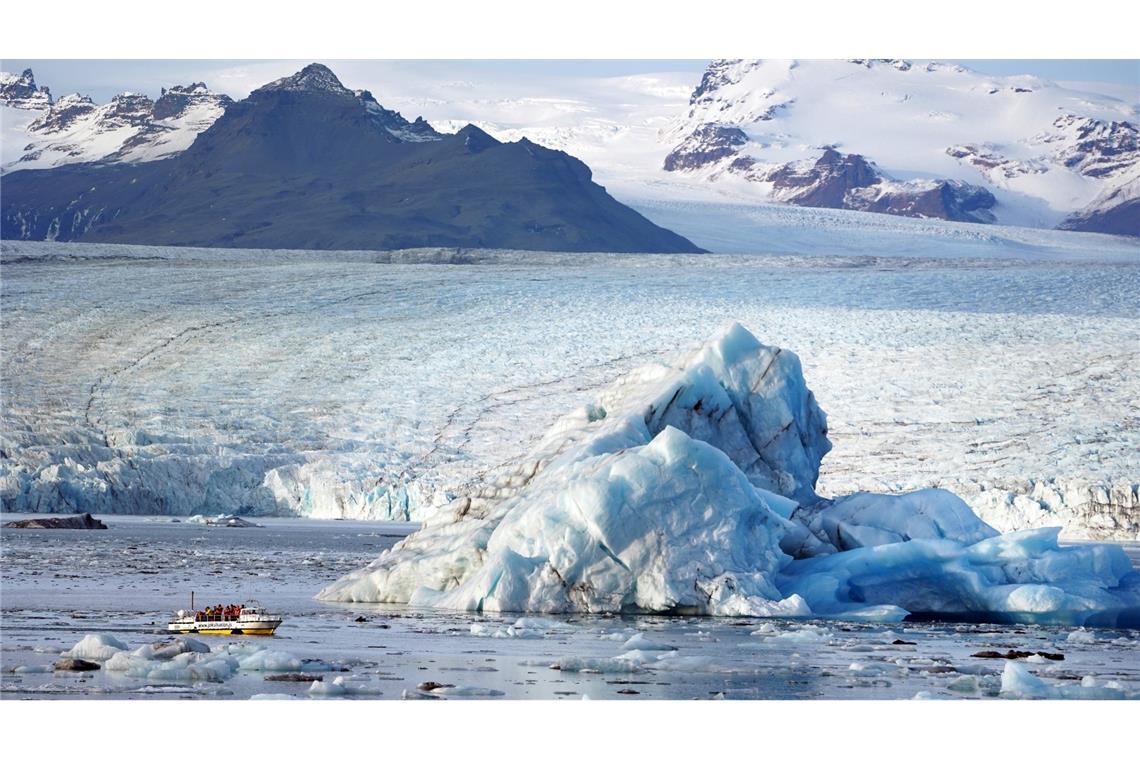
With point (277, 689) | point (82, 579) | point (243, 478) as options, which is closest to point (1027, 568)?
point (277, 689)

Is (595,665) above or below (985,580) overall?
above

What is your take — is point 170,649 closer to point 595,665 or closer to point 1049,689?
point 595,665

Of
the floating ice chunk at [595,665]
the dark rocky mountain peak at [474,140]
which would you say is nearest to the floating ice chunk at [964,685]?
the floating ice chunk at [595,665]

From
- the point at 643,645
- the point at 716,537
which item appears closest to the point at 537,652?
the point at 643,645

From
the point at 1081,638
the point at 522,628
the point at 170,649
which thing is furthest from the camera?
the point at 1081,638

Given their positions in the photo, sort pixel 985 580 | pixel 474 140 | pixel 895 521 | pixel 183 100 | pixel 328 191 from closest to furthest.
Result: 1. pixel 985 580
2. pixel 895 521
3. pixel 328 191
4. pixel 474 140
5. pixel 183 100

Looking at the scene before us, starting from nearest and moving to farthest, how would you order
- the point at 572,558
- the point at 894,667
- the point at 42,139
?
the point at 894,667, the point at 572,558, the point at 42,139

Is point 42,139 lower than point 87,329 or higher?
higher

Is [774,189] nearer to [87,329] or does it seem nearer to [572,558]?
[87,329]
